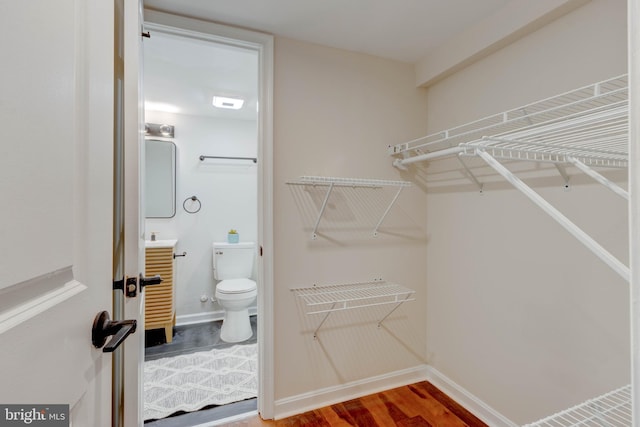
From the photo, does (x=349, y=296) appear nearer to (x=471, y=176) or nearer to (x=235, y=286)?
(x=471, y=176)

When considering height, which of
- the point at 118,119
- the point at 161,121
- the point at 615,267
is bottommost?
the point at 615,267

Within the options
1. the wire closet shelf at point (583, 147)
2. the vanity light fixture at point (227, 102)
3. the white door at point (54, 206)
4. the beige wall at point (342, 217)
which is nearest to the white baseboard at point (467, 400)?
the beige wall at point (342, 217)

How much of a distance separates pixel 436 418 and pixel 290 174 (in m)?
1.68

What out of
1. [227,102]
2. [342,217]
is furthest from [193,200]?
[342,217]

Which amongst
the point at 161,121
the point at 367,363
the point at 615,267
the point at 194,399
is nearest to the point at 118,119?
the point at 615,267

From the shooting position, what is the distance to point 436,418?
1694 millimetres

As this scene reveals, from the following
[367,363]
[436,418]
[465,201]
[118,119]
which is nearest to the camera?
[118,119]

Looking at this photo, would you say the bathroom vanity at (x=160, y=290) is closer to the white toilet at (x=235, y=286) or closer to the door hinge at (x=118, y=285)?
the white toilet at (x=235, y=286)

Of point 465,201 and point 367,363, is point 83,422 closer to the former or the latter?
point 367,363

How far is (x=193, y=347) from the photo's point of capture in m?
2.59

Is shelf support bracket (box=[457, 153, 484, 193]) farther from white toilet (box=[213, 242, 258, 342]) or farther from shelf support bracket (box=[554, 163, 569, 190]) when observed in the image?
white toilet (box=[213, 242, 258, 342])

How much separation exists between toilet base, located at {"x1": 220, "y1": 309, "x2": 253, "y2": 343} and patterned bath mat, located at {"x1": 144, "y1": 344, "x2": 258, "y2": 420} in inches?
7.0

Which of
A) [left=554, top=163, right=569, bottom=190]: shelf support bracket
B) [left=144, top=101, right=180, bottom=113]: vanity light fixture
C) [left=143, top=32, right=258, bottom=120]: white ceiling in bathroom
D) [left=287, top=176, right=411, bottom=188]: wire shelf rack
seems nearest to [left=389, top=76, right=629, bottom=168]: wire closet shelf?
[left=554, top=163, right=569, bottom=190]: shelf support bracket

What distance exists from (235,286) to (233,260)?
39cm
